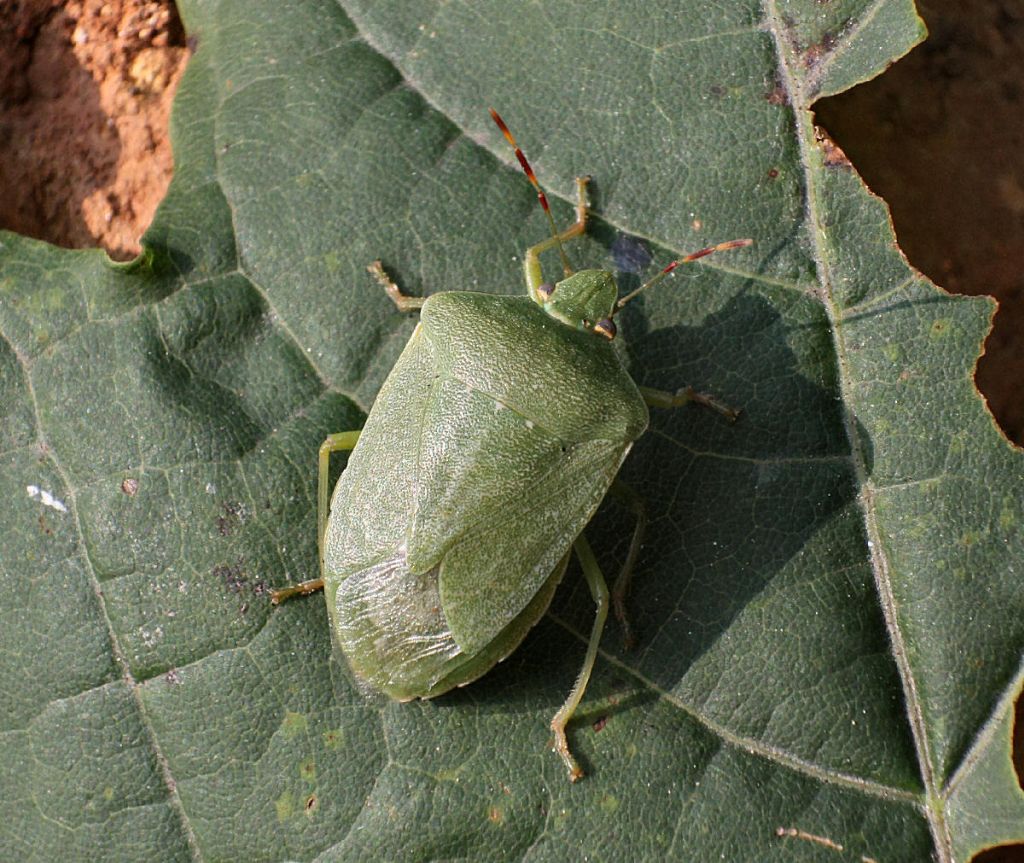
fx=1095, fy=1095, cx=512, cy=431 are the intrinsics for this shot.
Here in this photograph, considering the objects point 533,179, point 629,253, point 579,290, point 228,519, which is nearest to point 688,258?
point 629,253

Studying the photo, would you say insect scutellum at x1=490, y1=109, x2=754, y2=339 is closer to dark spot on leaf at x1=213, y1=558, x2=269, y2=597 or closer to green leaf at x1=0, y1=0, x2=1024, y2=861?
green leaf at x1=0, y1=0, x2=1024, y2=861

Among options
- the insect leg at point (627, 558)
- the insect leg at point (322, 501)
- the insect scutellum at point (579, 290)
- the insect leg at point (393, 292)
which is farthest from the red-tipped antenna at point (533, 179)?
the insect leg at point (322, 501)

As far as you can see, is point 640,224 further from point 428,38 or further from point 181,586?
point 181,586

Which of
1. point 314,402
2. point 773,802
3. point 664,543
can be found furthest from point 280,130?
point 773,802

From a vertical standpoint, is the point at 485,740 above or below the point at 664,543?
below

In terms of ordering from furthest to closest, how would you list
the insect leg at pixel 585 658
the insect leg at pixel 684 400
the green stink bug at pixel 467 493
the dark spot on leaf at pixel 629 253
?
the dark spot on leaf at pixel 629 253, the insect leg at pixel 684 400, the insect leg at pixel 585 658, the green stink bug at pixel 467 493

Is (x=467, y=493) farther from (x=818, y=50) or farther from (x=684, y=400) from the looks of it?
(x=818, y=50)

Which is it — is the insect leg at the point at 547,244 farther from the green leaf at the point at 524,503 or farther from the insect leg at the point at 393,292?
the insect leg at the point at 393,292
